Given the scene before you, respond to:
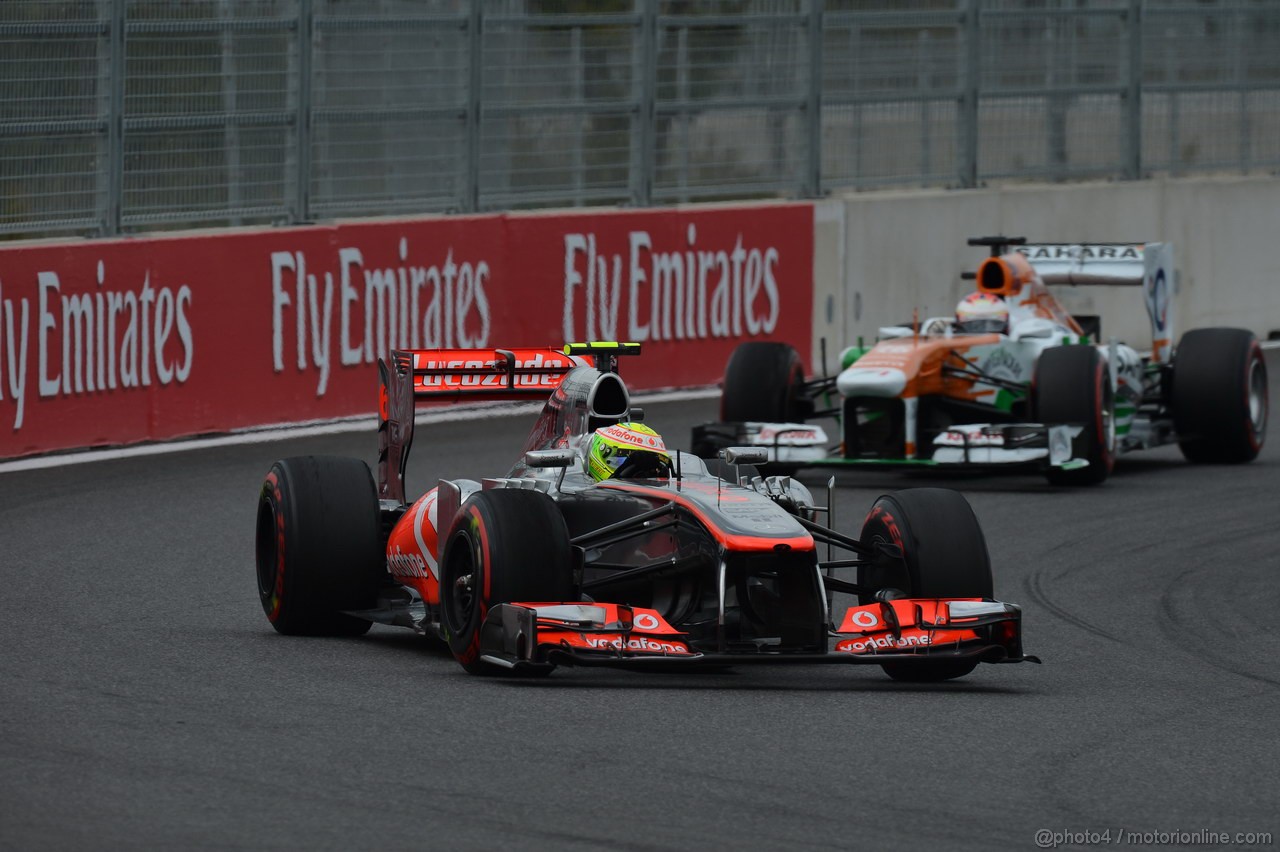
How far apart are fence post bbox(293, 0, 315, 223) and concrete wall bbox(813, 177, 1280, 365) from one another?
541 centimetres

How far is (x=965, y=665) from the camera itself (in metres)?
9.00

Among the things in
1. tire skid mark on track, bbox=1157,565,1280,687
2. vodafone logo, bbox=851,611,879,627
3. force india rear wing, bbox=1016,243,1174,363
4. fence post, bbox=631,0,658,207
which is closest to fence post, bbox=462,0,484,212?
fence post, bbox=631,0,658,207

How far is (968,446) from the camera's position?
15.2m

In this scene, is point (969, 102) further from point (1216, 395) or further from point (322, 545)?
point (322, 545)

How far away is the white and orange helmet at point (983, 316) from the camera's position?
639 inches

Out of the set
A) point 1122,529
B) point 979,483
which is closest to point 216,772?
point 1122,529

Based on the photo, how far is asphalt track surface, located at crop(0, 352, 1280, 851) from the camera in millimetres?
6508

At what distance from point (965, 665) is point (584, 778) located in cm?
238

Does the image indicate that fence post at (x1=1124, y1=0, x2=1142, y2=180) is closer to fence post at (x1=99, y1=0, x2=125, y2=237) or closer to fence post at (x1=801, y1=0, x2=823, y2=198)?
fence post at (x1=801, y1=0, x2=823, y2=198)

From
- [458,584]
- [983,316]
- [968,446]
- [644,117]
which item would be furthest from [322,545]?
[644,117]

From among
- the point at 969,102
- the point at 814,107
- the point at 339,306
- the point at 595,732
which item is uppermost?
the point at 969,102

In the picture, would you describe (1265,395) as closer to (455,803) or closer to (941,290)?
(941,290)

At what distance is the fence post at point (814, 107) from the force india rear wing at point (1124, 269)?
5239mm

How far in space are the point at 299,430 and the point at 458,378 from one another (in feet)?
23.6
